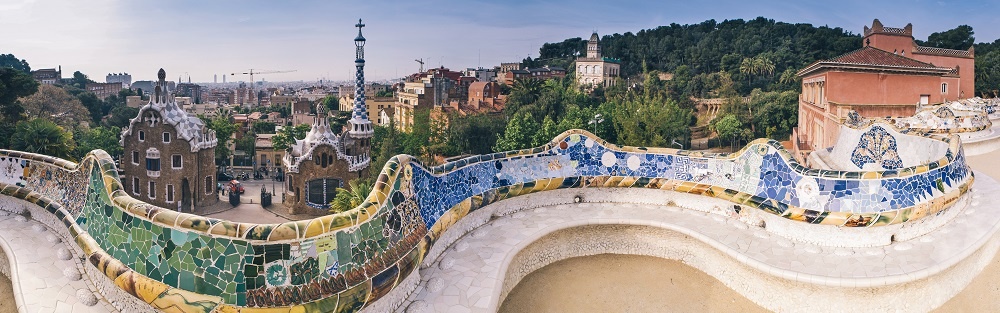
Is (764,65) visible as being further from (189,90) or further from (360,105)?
(189,90)

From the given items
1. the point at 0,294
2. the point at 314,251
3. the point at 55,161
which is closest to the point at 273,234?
the point at 314,251

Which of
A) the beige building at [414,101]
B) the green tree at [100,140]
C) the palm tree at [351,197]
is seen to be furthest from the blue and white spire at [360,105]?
the beige building at [414,101]

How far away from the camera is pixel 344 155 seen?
2008 centimetres

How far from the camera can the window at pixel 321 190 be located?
20.2 meters

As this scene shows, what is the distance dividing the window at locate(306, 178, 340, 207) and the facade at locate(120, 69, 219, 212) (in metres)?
4.13

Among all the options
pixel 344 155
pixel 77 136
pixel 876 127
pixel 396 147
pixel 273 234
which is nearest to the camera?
pixel 273 234

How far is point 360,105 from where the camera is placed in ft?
72.1

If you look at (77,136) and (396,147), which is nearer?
(396,147)

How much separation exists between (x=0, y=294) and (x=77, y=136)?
1527 inches

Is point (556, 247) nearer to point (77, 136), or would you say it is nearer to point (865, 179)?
point (865, 179)

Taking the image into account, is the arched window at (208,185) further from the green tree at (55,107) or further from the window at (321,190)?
the green tree at (55,107)

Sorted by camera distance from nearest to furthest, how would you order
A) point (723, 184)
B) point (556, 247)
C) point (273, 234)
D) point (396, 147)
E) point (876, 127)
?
point (273, 234), point (556, 247), point (723, 184), point (876, 127), point (396, 147)

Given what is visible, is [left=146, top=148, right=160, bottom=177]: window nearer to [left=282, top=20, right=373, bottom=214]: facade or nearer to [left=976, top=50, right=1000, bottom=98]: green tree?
[left=282, top=20, right=373, bottom=214]: facade

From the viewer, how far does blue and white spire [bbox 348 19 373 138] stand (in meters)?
21.0
